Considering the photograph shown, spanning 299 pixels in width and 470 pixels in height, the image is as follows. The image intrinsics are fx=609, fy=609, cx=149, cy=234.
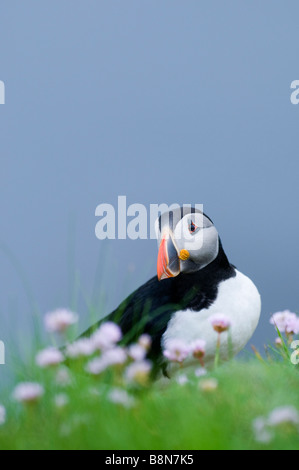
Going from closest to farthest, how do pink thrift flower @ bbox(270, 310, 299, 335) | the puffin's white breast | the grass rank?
the grass → the puffin's white breast → pink thrift flower @ bbox(270, 310, 299, 335)

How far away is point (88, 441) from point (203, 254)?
1.69m

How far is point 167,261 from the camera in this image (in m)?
3.01

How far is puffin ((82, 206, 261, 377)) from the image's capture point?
9.83ft

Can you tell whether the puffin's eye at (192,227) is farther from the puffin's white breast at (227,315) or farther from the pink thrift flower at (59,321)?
the pink thrift flower at (59,321)

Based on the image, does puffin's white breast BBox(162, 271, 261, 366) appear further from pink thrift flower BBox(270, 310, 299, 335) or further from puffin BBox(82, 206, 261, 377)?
pink thrift flower BBox(270, 310, 299, 335)

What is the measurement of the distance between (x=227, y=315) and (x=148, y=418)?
4.46 ft

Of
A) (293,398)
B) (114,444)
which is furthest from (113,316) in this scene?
(114,444)

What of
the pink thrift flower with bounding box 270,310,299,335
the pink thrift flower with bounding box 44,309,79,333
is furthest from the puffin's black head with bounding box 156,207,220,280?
the pink thrift flower with bounding box 44,309,79,333

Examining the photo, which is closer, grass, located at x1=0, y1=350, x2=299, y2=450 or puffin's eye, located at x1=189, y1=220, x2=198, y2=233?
grass, located at x1=0, y1=350, x2=299, y2=450

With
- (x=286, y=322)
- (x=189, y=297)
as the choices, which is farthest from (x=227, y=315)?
(x=286, y=322)

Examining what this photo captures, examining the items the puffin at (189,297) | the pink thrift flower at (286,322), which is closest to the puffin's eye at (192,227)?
the puffin at (189,297)

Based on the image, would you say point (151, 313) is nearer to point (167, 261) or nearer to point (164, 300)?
point (164, 300)

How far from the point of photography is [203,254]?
126 inches

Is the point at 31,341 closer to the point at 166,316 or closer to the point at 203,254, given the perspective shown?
the point at 166,316
